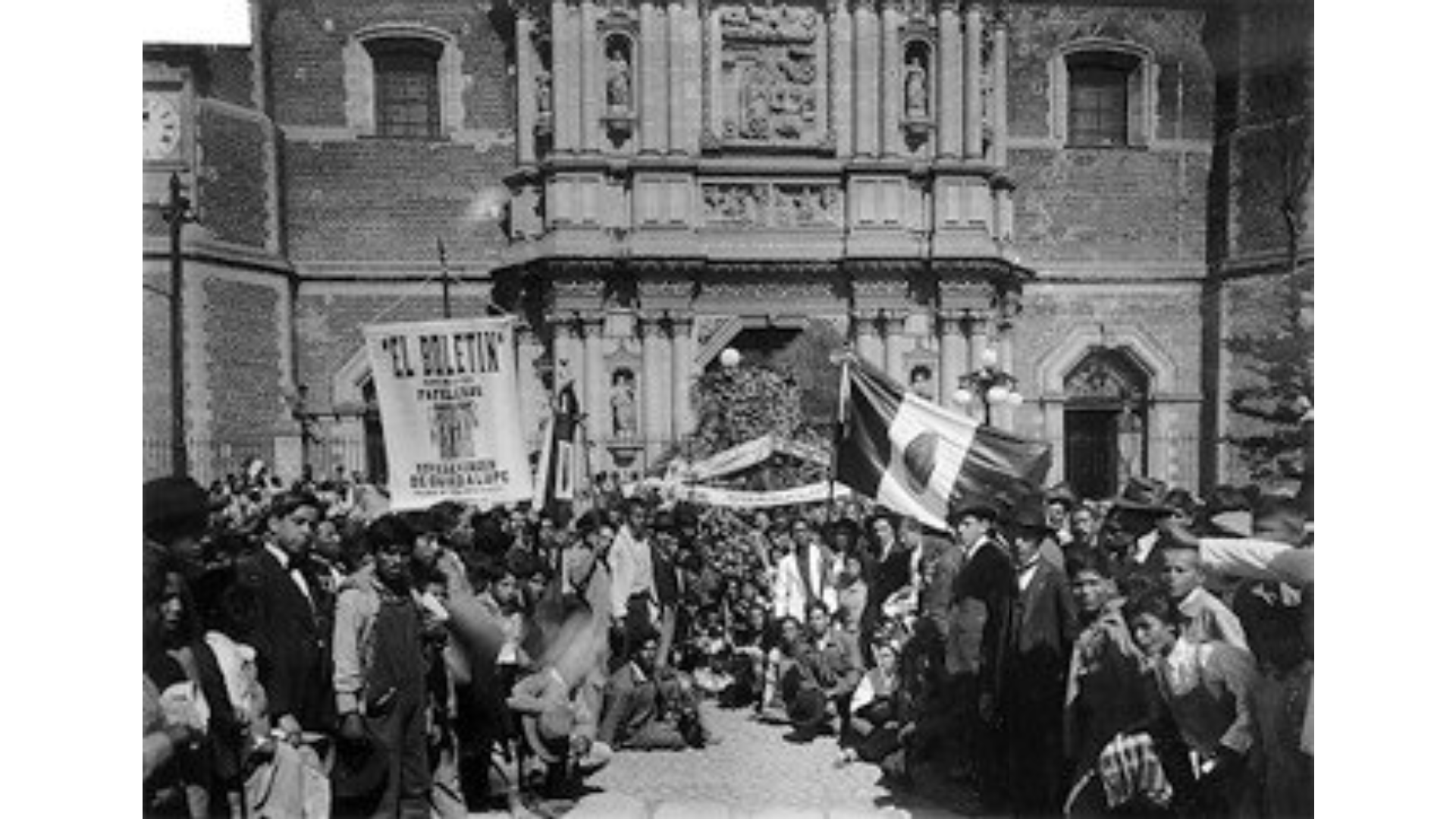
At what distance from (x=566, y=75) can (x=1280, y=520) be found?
14.6 meters

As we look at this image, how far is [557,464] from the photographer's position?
8352 millimetres

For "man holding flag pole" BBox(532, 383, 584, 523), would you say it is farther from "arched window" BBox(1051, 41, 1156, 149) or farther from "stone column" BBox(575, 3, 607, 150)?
"arched window" BBox(1051, 41, 1156, 149)

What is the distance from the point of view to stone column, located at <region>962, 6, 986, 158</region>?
58.2 ft

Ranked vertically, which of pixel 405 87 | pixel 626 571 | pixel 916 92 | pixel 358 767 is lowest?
pixel 358 767

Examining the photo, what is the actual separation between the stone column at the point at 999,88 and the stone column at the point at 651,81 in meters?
5.20

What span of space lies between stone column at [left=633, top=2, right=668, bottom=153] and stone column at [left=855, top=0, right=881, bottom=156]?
3.05 m

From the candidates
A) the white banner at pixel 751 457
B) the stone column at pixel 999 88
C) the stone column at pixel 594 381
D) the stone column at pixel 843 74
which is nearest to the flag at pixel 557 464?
the white banner at pixel 751 457

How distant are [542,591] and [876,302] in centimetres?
1138

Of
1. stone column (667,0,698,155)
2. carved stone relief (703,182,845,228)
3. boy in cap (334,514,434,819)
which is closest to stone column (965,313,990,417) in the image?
carved stone relief (703,182,845,228)

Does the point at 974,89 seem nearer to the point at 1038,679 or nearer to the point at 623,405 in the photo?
the point at 623,405

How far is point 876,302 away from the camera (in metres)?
17.9

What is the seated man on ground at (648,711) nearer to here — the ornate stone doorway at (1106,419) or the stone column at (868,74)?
the ornate stone doorway at (1106,419)

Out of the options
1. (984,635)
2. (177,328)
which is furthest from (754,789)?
(177,328)
